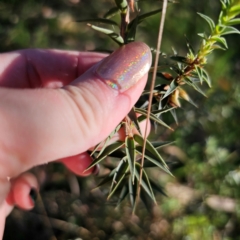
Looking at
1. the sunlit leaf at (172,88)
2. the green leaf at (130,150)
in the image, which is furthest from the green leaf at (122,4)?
Result: the green leaf at (130,150)

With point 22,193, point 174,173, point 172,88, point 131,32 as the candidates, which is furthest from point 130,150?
point 174,173

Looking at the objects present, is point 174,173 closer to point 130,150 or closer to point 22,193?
point 22,193

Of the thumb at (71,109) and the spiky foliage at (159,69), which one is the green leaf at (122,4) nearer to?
the spiky foliage at (159,69)

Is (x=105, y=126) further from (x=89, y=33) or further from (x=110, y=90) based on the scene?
(x=89, y=33)

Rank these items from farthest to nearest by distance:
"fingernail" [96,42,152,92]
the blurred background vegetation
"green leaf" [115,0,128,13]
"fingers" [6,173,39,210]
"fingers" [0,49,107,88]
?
the blurred background vegetation, "fingers" [6,173,39,210], "fingers" [0,49,107,88], "fingernail" [96,42,152,92], "green leaf" [115,0,128,13]

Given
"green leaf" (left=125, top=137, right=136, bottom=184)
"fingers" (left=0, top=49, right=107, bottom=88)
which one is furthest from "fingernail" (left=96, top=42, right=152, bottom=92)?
"fingers" (left=0, top=49, right=107, bottom=88)

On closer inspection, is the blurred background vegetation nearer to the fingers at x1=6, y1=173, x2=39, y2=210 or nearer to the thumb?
the fingers at x1=6, y1=173, x2=39, y2=210
